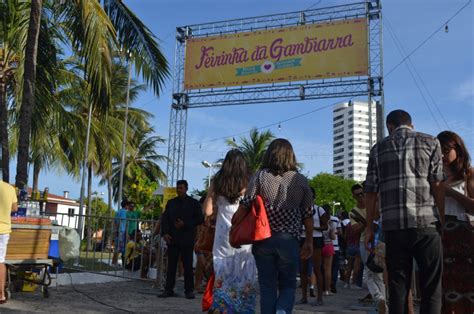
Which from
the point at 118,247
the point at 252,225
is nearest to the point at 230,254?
the point at 252,225

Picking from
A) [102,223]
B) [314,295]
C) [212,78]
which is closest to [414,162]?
[314,295]

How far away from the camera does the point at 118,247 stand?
10.4 meters

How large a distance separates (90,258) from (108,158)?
21484 millimetres

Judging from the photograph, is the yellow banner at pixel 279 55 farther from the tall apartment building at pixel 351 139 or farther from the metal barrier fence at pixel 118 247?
the tall apartment building at pixel 351 139

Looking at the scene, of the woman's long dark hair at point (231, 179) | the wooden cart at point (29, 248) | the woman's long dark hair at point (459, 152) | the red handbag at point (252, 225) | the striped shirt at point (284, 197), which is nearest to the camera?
the red handbag at point (252, 225)

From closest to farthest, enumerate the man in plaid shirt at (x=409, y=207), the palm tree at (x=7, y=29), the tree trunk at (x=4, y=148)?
1. the man in plaid shirt at (x=409, y=207)
2. the tree trunk at (x=4, y=148)
3. the palm tree at (x=7, y=29)

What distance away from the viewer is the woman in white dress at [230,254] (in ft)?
15.9

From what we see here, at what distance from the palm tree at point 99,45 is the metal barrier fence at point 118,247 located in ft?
6.05

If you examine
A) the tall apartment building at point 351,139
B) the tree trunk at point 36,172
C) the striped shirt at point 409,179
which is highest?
the tall apartment building at point 351,139

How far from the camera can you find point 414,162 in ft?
12.7

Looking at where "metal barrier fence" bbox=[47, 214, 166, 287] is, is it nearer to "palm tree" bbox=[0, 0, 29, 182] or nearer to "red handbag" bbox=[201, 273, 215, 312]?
"palm tree" bbox=[0, 0, 29, 182]

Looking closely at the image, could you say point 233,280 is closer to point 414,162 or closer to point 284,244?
point 284,244

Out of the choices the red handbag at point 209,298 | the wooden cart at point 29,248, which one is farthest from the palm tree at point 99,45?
the red handbag at point 209,298

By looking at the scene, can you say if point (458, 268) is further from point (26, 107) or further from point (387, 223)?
point (26, 107)
